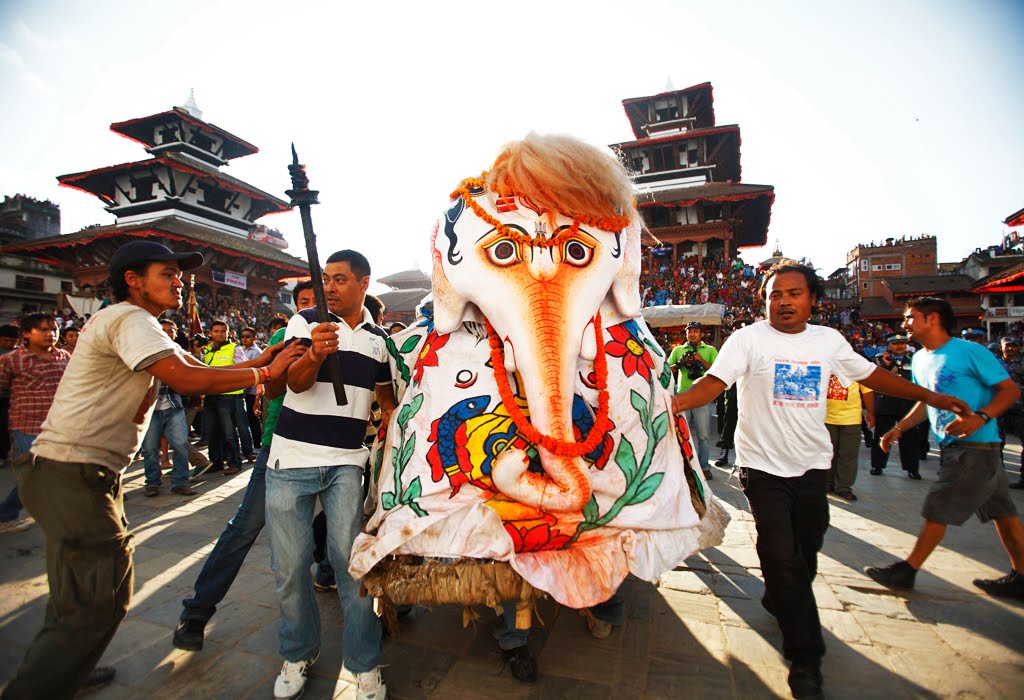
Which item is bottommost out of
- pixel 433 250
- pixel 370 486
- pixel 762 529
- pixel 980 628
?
pixel 980 628

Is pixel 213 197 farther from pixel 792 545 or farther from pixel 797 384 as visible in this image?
pixel 792 545

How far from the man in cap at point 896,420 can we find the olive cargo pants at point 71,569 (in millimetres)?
6346

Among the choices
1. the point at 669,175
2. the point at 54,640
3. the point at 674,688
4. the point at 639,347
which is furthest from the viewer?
the point at 669,175

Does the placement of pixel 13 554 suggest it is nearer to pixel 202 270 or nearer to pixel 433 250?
pixel 433 250

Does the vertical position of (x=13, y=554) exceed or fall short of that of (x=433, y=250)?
it falls short

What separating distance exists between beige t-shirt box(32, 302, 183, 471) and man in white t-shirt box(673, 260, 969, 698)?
214 cm

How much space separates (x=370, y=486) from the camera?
254 centimetres

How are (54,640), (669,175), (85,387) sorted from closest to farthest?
1. (54,640)
2. (85,387)
3. (669,175)

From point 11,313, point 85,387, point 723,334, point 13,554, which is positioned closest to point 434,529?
point 85,387

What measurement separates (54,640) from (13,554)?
2759 mm

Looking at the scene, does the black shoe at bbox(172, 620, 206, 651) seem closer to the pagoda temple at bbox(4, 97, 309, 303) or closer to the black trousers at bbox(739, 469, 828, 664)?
the black trousers at bbox(739, 469, 828, 664)

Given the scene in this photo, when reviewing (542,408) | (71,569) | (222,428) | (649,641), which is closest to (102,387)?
(71,569)

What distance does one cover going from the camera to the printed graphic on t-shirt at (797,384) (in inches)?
94.7

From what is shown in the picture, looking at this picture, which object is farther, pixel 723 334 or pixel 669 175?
pixel 669 175
